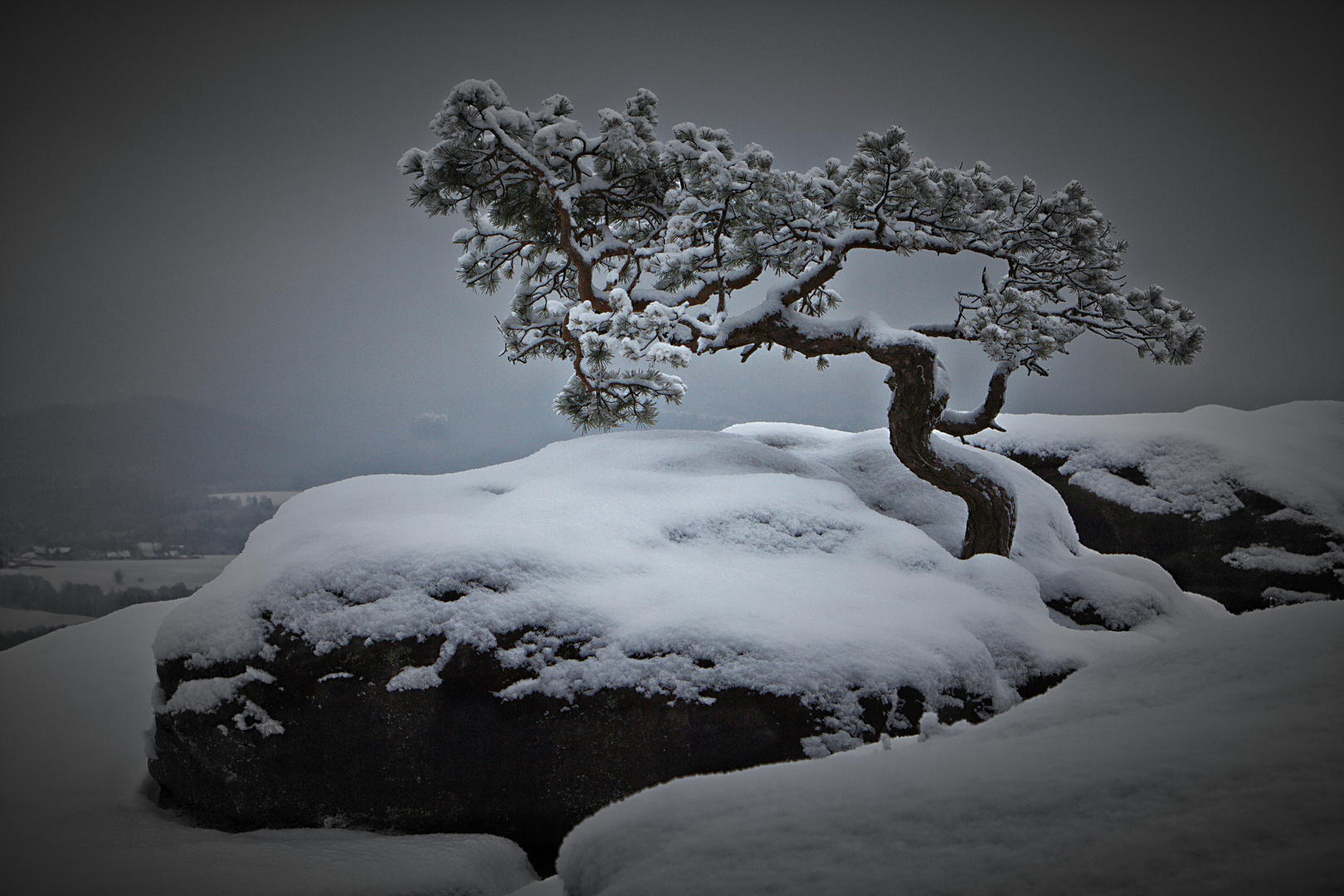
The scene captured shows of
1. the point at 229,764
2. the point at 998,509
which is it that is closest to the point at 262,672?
the point at 229,764

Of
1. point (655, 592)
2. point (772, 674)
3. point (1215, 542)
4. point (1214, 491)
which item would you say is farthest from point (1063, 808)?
point (1214, 491)

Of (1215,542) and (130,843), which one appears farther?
(1215,542)

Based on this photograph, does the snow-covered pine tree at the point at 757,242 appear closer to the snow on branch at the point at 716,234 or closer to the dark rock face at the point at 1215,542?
the snow on branch at the point at 716,234

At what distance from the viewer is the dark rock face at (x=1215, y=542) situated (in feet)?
21.1

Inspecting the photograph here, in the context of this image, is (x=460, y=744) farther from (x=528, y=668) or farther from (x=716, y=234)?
(x=716, y=234)

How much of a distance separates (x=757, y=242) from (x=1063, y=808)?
4971 millimetres

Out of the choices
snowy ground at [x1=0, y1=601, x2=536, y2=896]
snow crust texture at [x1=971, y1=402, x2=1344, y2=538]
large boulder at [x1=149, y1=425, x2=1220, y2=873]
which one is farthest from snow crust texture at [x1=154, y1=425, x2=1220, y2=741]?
snow crust texture at [x1=971, y1=402, x2=1344, y2=538]

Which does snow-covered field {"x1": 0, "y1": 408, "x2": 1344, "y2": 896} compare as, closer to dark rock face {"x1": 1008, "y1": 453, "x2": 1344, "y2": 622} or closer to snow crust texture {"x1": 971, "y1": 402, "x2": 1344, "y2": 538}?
snow crust texture {"x1": 971, "y1": 402, "x2": 1344, "y2": 538}

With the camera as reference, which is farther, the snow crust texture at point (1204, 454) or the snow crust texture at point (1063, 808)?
the snow crust texture at point (1204, 454)

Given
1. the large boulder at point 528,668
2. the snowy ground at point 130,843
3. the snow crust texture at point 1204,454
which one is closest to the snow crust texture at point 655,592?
the large boulder at point 528,668

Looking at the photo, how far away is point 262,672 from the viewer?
10.7 ft

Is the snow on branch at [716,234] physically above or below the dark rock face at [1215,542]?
above

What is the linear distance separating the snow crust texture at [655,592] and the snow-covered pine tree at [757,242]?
1108 mm

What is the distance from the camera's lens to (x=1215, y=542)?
6.86 meters
